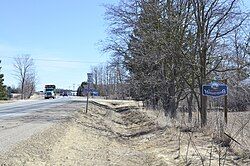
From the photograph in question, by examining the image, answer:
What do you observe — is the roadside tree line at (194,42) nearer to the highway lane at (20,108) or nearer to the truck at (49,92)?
the highway lane at (20,108)

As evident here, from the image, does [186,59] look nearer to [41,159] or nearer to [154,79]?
[154,79]

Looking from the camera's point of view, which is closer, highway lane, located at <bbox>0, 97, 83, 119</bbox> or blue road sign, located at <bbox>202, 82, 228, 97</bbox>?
blue road sign, located at <bbox>202, 82, 228, 97</bbox>

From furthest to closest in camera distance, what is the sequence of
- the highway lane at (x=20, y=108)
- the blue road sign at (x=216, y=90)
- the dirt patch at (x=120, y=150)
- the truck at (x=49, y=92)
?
the truck at (x=49, y=92) < the highway lane at (x=20, y=108) < the blue road sign at (x=216, y=90) < the dirt patch at (x=120, y=150)

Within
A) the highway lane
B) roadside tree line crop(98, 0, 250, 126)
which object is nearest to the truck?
the highway lane

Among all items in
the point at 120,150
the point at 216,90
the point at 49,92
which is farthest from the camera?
the point at 49,92

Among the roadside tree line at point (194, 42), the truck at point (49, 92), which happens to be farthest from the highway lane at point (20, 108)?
the truck at point (49, 92)

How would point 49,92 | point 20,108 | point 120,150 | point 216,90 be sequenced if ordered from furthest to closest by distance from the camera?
point 49,92
point 20,108
point 216,90
point 120,150

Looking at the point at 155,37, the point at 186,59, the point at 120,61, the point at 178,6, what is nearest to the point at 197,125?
the point at 186,59

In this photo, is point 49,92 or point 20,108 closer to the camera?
point 20,108

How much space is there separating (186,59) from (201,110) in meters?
2.73

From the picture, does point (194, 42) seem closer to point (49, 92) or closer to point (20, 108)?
point (20, 108)

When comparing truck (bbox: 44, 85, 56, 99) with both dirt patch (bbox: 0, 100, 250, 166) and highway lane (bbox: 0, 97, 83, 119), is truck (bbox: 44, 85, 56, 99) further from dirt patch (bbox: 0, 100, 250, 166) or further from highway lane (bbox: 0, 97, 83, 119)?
dirt patch (bbox: 0, 100, 250, 166)

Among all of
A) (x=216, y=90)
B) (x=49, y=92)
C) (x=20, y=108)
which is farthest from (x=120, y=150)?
(x=49, y=92)

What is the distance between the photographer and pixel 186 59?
23172 millimetres
